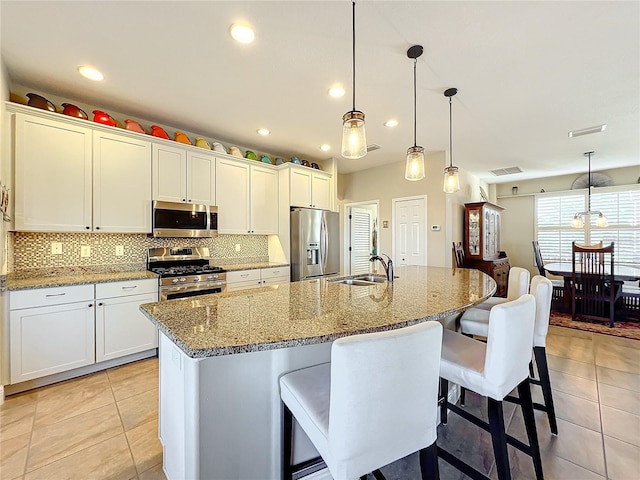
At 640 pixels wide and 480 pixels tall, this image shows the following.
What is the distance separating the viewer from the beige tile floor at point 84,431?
1520 millimetres

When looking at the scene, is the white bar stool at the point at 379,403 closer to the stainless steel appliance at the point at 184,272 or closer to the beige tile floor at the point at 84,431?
the beige tile floor at the point at 84,431

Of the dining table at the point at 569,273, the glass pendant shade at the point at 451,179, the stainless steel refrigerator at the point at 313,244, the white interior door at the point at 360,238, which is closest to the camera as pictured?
the glass pendant shade at the point at 451,179

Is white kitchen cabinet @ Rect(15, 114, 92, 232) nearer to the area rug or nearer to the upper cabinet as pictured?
the upper cabinet

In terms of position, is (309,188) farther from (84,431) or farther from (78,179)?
(84,431)

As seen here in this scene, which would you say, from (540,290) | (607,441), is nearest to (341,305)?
(540,290)

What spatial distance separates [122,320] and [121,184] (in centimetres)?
139

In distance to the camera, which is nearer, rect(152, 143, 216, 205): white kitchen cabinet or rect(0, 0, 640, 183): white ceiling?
rect(0, 0, 640, 183): white ceiling

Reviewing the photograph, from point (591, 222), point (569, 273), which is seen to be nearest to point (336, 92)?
point (569, 273)

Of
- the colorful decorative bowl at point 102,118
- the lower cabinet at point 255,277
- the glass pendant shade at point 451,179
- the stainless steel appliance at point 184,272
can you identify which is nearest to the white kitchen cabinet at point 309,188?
the lower cabinet at point 255,277

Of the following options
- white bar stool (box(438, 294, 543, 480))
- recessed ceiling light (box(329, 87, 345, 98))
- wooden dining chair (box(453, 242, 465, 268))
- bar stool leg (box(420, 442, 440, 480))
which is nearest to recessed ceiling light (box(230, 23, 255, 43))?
recessed ceiling light (box(329, 87, 345, 98))

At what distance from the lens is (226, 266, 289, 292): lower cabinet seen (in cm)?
344

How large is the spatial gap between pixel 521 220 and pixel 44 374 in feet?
28.2

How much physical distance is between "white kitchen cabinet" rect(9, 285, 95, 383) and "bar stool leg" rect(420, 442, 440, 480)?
2.84m

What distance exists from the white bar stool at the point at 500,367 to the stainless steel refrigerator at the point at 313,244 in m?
2.88
